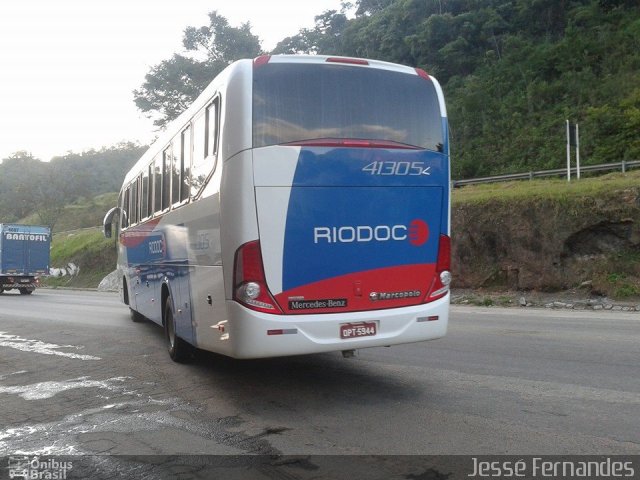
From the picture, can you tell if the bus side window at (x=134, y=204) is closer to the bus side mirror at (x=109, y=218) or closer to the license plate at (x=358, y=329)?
the bus side mirror at (x=109, y=218)

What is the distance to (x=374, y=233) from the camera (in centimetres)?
675

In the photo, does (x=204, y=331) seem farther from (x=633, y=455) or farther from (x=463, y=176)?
(x=463, y=176)

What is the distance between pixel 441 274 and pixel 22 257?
30.5m

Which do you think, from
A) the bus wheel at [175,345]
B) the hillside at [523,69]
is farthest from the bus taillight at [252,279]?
the hillside at [523,69]

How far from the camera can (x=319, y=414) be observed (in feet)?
20.2

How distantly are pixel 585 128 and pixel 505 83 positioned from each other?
1100 centimetres

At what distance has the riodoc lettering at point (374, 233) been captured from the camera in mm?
6539

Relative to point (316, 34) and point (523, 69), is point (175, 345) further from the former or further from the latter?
point (316, 34)

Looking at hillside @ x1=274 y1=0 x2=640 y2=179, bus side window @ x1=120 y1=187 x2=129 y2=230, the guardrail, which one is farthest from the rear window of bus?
hillside @ x1=274 y1=0 x2=640 y2=179

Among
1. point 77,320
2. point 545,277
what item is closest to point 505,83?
point 545,277

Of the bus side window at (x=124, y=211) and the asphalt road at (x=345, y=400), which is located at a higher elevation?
the bus side window at (x=124, y=211)

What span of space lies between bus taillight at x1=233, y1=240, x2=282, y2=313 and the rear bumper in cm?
8

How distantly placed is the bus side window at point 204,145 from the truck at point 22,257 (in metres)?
28.1

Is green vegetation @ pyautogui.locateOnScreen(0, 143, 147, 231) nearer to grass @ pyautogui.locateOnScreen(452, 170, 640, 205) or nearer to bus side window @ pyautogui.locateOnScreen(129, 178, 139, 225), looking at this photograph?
grass @ pyautogui.locateOnScreen(452, 170, 640, 205)
